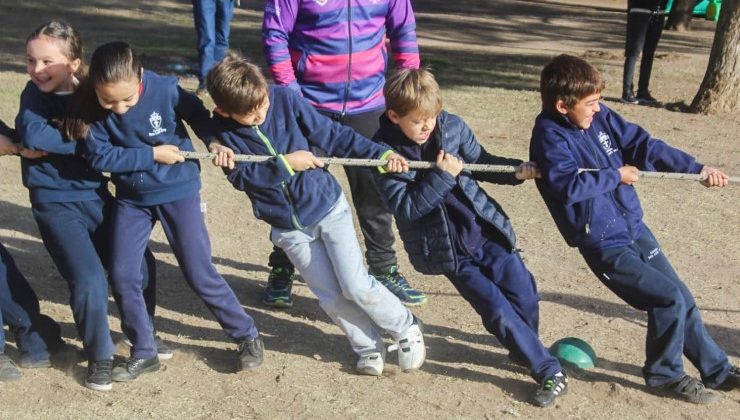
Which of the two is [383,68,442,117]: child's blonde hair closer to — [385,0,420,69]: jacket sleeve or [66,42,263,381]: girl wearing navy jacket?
[66,42,263,381]: girl wearing navy jacket

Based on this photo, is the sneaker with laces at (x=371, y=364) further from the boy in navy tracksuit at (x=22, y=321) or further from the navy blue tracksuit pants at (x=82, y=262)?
the boy in navy tracksuit at (x=22, y=321)

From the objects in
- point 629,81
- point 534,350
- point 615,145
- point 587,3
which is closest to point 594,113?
point 615,145

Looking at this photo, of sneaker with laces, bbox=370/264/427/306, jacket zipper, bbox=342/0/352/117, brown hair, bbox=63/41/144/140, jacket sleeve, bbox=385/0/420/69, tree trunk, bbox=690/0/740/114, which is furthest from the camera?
tree trunk, bbox=690/0/740/114

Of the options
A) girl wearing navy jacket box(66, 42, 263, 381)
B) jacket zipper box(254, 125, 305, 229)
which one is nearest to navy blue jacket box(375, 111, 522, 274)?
jacket zipper box(254, 125, 305, 229)

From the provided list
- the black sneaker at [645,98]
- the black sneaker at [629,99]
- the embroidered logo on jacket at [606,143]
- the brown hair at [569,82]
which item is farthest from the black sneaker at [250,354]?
the black sneaker at [645,98]

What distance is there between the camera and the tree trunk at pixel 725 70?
10070mm

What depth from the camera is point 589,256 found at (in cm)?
444

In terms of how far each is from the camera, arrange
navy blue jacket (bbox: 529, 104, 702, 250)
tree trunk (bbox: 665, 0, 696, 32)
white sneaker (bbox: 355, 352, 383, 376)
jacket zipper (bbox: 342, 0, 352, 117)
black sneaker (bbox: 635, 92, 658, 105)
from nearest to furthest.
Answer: navy blue jacket (bbox: 529, 104, 702, 250) < white sneaker (bbox: 355, 352, 383, 376) < jacket zipper (bbox: 342, 0, 352, 117) < black sneaker (bbox: 635, 92, 658, 105) < tree trunk (bbox: 665, 0, 696, 32)

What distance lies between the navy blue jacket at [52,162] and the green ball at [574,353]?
222cm

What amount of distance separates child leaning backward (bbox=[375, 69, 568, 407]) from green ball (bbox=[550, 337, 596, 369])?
1.12ft

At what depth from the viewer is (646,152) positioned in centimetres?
446

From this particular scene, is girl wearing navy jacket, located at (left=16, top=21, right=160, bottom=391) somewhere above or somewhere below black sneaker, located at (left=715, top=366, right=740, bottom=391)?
→ above

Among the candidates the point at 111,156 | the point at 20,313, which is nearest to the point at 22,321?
the point at 20,313

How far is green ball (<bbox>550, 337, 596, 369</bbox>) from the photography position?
4.77 metres
